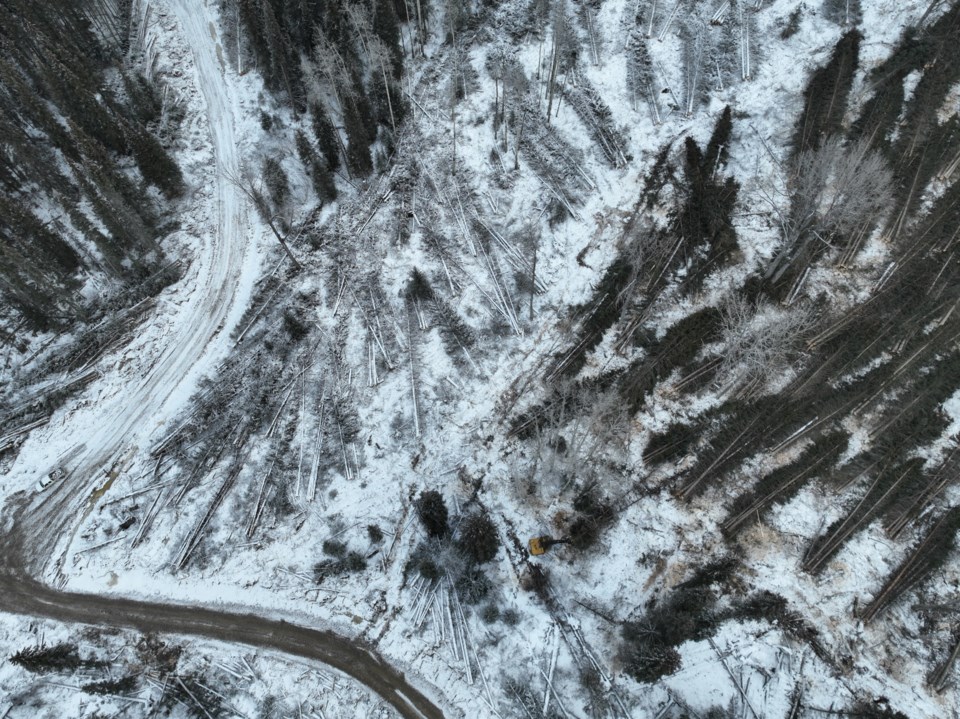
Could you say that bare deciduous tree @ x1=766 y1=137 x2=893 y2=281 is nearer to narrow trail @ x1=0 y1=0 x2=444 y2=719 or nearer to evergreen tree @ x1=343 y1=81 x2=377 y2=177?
evergreen tree @ x1=343 y1=81 x2=377 y2=177

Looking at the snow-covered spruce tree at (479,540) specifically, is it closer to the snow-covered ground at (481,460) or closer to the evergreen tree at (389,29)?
the snow-covered ground at (481,460)

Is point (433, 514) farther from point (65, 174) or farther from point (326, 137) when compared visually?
point (65, 174)

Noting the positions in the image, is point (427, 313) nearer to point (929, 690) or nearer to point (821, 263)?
point (821, 263)

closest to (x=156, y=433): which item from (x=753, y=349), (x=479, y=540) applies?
(x=479, y=540)

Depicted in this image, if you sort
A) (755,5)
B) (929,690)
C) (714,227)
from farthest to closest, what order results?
(755,5) → (714,227) → (929,690)

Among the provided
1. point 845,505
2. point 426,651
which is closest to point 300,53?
point 426,651

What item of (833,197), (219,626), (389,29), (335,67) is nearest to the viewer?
(219,626)

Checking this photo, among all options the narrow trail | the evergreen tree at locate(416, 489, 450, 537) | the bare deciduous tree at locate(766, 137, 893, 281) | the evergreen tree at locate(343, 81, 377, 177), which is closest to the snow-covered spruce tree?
the evergreen tree at locate(416, 489, 450, 537)

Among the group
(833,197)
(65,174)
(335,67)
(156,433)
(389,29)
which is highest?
(389,29)
